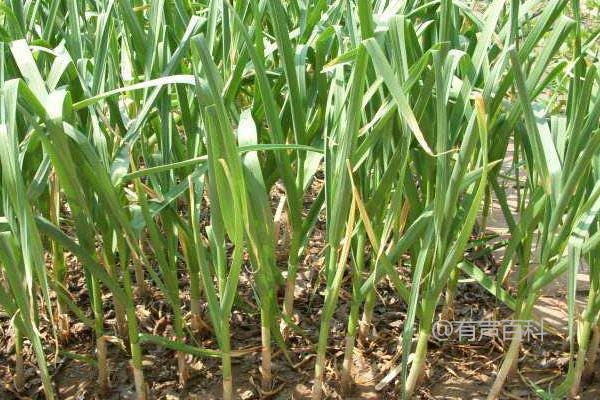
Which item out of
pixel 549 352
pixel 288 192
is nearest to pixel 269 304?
pixel 288 192

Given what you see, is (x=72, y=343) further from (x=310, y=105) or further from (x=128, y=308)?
(x=310, y=105)

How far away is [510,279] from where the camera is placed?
1.53 m

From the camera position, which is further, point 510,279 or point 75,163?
point 510,279

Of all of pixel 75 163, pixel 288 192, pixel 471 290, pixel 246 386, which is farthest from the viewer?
pixel 471 290

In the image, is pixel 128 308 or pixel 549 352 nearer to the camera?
pixel 128 308

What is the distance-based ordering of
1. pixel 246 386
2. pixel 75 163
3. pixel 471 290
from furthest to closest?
pixel 471 290, pixel 246 386, pixel 75 163

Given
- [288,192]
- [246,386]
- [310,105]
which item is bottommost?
[246,386]

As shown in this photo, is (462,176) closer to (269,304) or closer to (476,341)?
(269,304)

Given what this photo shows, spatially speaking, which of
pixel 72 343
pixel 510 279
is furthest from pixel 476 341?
pixel 72 343

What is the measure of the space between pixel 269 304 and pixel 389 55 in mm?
381

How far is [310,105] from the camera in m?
1.12

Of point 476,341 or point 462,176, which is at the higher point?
point 462,176

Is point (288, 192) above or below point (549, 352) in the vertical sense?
above

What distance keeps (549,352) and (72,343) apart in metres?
0.80
